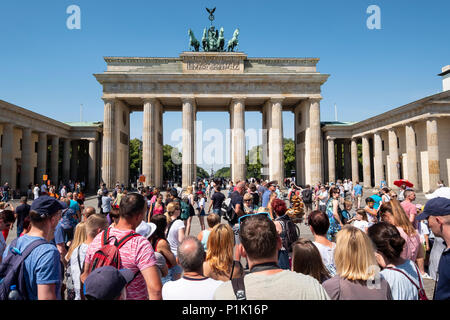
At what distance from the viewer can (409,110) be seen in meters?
31.2

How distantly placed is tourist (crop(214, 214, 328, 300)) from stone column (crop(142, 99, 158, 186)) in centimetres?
3562

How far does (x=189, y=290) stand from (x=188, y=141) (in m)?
35.1

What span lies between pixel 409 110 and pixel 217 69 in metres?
22.8

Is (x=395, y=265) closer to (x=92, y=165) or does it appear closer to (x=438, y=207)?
(x=438, y=207)

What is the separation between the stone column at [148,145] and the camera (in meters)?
36.8

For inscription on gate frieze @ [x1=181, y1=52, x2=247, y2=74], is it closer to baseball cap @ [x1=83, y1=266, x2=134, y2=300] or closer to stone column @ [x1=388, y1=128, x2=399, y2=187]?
stone column @ [x1=388, y1=128, x2=399, y2=187]

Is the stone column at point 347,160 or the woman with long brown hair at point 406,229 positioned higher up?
the stone column at point 347,160

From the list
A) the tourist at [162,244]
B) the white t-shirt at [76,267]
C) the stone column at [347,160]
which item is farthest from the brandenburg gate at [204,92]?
the white t-shirt at [76,267]

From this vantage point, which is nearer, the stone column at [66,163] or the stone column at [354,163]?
the stone column at [66,163]

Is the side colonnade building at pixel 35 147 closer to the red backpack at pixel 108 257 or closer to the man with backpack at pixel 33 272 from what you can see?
the man with backpack at pixel 33 272

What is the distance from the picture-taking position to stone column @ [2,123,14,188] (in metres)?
29.5

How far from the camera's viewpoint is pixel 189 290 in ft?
8.77

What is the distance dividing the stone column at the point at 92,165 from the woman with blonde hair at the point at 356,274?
41034 mm

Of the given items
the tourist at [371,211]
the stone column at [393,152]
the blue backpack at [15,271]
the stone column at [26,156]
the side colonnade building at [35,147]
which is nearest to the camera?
the blue backpack at [15,271]
